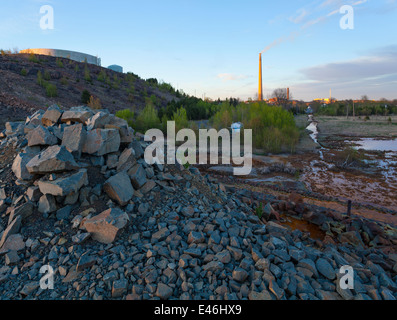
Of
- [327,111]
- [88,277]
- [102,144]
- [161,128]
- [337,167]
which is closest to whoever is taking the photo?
[88,277]

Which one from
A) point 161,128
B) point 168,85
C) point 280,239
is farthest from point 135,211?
point 168,85

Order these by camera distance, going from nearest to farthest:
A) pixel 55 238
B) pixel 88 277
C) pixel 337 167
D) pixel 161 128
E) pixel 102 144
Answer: pixel 88 277 → pixel 55 238 → pixel 102 144 → pixel 337 167 → pixel 161 128

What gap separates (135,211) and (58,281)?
121cm

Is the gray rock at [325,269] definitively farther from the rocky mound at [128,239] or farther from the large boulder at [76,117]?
the large boulder at [76,117]

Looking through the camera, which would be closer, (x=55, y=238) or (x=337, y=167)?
(x=55, y=238)

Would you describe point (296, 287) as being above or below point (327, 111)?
below

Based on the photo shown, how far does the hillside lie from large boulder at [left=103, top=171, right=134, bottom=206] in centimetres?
819

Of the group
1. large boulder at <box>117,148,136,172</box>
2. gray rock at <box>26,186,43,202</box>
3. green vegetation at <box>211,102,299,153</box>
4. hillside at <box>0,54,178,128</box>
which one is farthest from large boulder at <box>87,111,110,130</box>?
green vegetation at <box>211,102,299,153</box>

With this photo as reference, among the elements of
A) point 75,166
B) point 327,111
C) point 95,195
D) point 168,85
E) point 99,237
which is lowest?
point 99,237

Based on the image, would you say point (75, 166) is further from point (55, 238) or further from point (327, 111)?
point (327, 111)

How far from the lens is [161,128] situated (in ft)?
49.3

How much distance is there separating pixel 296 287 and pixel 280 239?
2.87 feet

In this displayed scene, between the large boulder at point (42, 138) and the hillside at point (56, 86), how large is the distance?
6.90 meters

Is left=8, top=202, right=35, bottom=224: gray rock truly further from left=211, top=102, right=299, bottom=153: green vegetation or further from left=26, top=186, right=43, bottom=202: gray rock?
left=211, top=102, right=299, bottom=153: green vegetation
